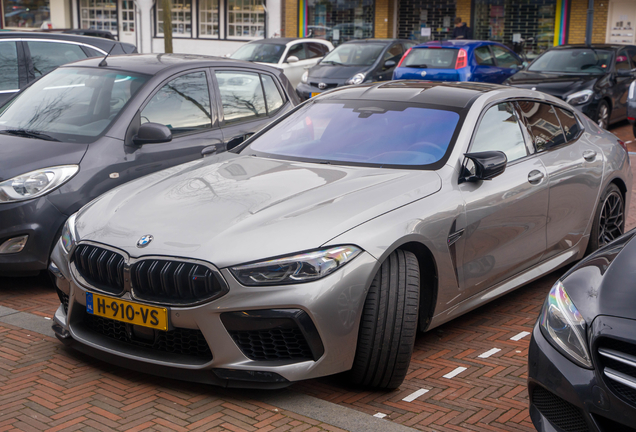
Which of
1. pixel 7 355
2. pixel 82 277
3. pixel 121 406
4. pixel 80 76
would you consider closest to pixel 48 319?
pixel 7 355

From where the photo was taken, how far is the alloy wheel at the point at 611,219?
577 centimetres

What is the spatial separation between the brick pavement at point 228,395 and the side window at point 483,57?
1164 cm

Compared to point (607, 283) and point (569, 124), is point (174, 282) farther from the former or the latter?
point (569, 124)

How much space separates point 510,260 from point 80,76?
382 centimetres

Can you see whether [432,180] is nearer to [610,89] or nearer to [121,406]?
[121,406]

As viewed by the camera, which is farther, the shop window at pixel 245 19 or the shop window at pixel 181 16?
the shop window at pixel 181 16

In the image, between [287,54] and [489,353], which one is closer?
[489,353]

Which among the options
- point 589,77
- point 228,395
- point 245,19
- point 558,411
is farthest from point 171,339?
point 245,19

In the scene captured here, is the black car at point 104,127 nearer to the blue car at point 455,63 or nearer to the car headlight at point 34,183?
the car headlight at point 34,183

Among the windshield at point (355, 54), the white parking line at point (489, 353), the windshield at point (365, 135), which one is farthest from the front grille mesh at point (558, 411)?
the windshield at point (355, 54)

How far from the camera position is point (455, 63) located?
14.9 m

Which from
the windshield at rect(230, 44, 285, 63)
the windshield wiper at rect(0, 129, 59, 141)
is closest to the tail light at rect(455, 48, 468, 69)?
the windshield at rect(230, 44, 285, 63)

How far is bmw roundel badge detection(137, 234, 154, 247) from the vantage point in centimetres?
356

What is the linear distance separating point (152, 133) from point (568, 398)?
12.3ft
